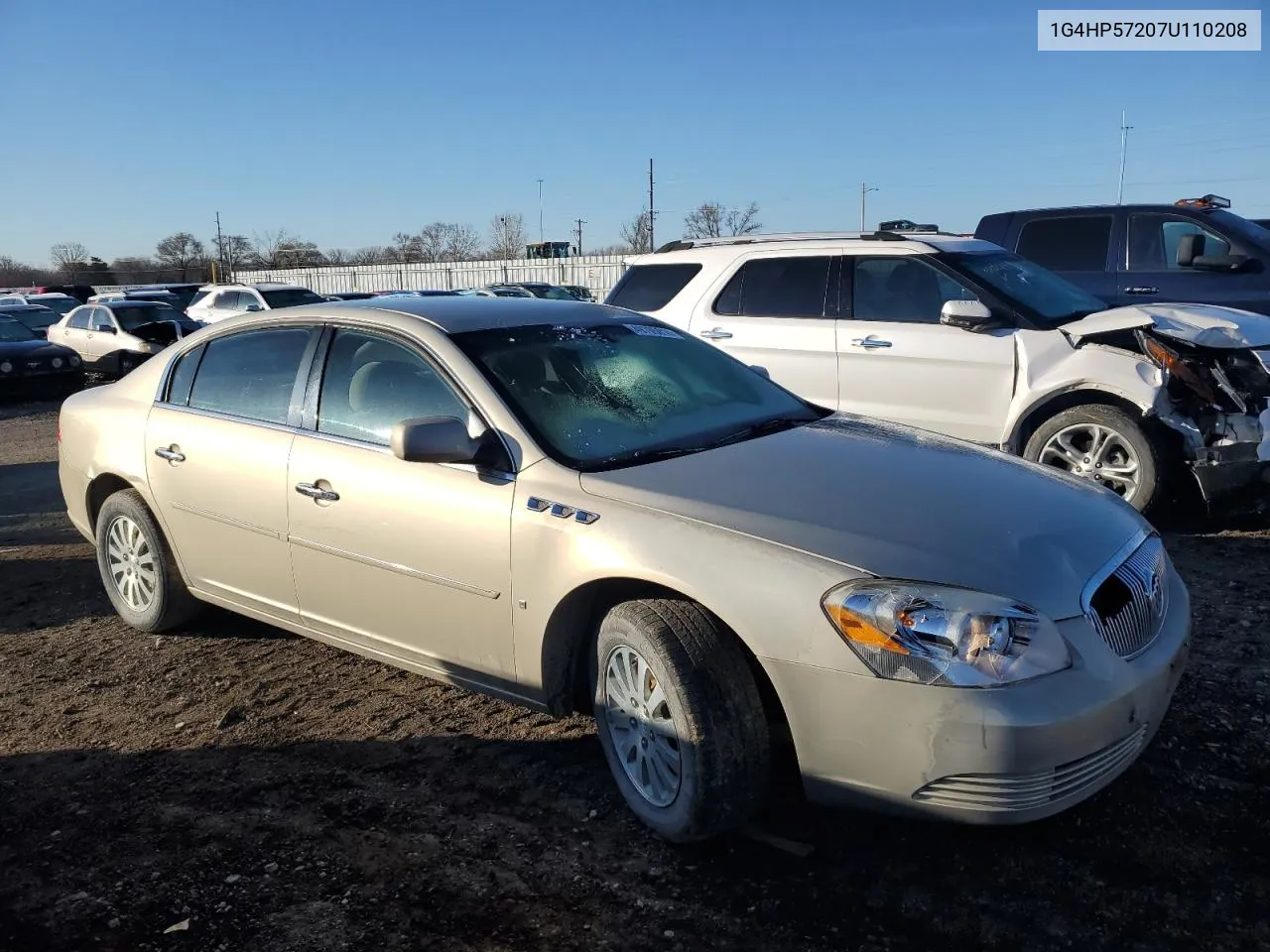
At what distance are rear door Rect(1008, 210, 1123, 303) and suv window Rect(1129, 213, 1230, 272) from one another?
0.48ft

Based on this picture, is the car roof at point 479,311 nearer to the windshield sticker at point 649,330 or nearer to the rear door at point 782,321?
the windshield sticker at point 649,330

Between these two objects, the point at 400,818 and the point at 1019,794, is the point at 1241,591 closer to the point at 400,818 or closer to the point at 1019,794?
the point at 1019,794

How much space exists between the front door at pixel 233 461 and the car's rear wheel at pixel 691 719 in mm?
1763

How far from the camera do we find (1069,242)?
9188 millimetres

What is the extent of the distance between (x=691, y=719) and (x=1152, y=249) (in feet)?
25.0

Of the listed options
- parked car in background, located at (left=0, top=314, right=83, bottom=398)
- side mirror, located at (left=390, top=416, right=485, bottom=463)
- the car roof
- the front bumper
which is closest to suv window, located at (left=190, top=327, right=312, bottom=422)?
the car roof

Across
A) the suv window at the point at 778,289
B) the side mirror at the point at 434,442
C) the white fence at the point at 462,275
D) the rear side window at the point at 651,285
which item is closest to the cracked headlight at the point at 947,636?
the side mirror at the point at 434,442

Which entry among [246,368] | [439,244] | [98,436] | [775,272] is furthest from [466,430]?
[439,244]

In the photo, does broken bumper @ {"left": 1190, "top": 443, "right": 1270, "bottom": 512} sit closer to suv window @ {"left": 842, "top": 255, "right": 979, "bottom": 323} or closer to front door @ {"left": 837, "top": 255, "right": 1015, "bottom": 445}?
front door @ {"left": 837, "top": 255, "right": 1015, "bottom": 445}

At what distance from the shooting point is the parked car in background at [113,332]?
1752 centimetres

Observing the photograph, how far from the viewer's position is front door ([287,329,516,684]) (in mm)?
3525

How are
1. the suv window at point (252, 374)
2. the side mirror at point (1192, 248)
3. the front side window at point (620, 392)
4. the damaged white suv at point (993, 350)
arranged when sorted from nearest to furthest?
the front side window at point (620, 392)
the suv window at point (252, 374)
the damaged white suv at point (993, 350)
the side mirror at point (1192, 248)

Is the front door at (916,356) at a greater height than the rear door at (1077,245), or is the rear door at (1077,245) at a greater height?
the rear door at (1077,245)

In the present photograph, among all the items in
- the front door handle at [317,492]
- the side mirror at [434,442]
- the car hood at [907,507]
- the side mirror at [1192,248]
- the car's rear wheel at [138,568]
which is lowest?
the car's rear wheel at [138,568]
